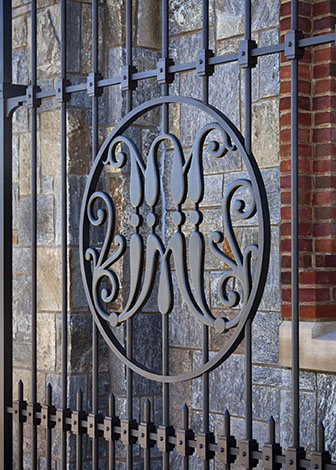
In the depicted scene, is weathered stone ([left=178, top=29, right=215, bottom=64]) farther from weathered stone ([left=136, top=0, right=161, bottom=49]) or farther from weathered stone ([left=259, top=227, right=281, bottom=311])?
weathered stone ([left=259, top=227, right=281, bottom=311])

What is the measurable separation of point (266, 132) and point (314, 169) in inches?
9.8

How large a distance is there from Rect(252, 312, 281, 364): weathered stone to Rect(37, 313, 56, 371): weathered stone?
2.63 feet

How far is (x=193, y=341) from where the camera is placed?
3553mm

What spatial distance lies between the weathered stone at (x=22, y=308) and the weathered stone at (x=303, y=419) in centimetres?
107

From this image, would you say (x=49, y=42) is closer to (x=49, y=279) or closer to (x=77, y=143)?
(x=77, y=143)

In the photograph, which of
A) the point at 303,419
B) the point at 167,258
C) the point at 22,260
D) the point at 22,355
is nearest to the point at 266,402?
the point at 303,419

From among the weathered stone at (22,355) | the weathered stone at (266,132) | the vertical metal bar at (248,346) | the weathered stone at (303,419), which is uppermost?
the weathered stone at (266,132)

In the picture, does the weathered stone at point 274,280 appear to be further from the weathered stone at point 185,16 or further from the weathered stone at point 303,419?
the weathered stone at point 185,16

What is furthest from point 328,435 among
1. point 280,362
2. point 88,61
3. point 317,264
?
point 88,61

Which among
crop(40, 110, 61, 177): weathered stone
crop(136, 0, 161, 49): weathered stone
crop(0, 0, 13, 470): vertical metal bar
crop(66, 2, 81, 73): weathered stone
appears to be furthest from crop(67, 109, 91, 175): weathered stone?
crop(0, 0, 13, 470): vertical metal bar

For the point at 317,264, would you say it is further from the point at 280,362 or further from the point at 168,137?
the point at 168,137

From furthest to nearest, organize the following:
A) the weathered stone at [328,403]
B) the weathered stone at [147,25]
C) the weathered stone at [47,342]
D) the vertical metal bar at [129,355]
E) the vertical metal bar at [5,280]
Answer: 1. the weathered stone at [147,25]
2. the weathered stone at [47,342]
3. the weathered stone at [328,403]
4. the vertical metal bar at [5,280]
5. the vertical metal bar at [129,355]

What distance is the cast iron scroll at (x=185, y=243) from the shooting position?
1896mm

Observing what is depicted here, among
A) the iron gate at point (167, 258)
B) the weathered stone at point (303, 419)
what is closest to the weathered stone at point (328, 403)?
the weathered stone at point (303, 419)
